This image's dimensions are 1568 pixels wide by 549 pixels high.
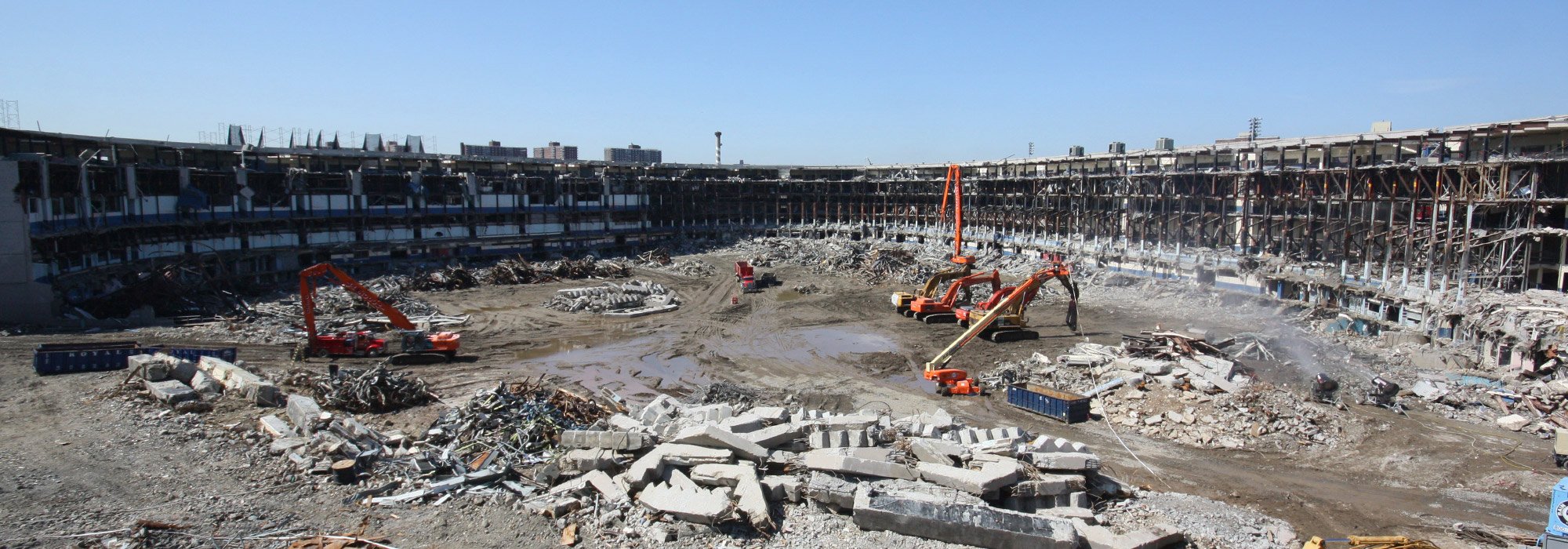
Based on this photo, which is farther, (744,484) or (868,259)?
(868,259)

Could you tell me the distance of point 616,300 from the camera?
1353 inches

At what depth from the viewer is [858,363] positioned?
2588 cm

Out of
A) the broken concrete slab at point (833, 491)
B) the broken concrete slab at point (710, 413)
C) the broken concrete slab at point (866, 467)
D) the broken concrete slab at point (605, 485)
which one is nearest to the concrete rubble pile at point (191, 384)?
the broken concrete slab at point (605, 485)

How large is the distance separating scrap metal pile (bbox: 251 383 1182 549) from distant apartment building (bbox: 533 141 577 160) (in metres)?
49.9

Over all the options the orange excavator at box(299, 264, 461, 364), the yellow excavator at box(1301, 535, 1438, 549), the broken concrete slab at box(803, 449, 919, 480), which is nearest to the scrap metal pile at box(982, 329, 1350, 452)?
the yellow excavator at box(1301, 535, 1438, 549)

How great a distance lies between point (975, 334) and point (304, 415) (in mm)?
17589

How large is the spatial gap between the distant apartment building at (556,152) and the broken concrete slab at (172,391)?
157ft

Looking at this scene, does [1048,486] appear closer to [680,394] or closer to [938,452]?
[938,452]

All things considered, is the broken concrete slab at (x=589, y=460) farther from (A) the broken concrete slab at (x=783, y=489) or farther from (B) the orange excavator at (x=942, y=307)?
(B) the orange excavator at (x=942, y=307)

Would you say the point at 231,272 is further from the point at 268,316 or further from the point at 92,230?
the point at 268,316

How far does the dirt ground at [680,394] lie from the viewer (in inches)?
474

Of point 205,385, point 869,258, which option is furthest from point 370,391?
point 869,258

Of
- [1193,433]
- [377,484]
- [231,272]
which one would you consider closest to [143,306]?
[231,272]

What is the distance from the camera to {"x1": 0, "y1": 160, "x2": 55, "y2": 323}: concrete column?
25.4 m
